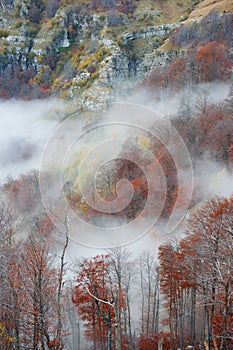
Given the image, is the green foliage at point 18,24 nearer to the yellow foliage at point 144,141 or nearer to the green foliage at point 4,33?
the green foliage at point 4,33

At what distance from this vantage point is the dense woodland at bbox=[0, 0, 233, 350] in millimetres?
16266

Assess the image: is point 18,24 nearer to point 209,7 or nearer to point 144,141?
point 209,7

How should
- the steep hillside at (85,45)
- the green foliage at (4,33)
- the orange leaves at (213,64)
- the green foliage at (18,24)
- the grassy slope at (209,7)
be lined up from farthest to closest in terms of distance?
the green foliage at (18,24) → the green foliage at (4,33) → the steep hillside at (85,45) → the grassy slope at (209,7) → the orange leaves at (213,64)

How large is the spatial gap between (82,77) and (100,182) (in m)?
43.2

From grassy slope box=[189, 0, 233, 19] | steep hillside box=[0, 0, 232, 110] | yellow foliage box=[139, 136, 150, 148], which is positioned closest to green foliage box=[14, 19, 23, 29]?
steep hillside box=[0, 0, 232, 110]

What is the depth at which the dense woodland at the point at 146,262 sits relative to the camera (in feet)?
53.4

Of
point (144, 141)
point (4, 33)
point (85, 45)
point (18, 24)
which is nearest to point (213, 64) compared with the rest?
point (144, 141)

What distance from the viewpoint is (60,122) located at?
84000mm

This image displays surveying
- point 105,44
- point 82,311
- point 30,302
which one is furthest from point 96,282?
point 105,44

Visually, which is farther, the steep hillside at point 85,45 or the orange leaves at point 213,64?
the steep hillside at point 85,45

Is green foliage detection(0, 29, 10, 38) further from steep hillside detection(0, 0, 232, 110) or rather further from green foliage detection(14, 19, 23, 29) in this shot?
green foliage detection(14, 19, 23, 29)

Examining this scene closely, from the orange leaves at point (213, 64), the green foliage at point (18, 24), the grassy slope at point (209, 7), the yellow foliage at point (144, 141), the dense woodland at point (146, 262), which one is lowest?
the dense woodland at point (146, 262)

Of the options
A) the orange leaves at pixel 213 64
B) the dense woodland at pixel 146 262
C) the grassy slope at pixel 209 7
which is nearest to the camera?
the dense woodland at pixel 146 262

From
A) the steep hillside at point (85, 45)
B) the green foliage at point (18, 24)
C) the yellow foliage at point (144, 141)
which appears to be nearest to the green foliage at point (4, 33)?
the steep hillside at point (85, 45)
